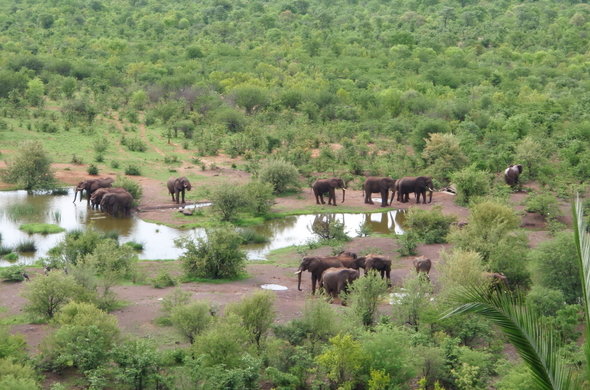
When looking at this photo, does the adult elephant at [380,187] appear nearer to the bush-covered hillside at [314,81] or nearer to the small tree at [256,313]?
the bush-covered hillside at [314,81]

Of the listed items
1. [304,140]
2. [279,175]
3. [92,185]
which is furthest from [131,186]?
[304,140]

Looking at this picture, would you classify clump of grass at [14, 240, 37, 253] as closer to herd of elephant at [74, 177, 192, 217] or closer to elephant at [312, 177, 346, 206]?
herd of elephant at [74, 177, 192, 217]

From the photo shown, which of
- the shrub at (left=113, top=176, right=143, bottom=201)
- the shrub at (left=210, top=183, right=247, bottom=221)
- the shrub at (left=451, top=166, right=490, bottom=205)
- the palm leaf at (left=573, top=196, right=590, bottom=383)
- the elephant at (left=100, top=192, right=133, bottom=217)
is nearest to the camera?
the palm leaf at (left=573, top=196, right=590, bottom=383)

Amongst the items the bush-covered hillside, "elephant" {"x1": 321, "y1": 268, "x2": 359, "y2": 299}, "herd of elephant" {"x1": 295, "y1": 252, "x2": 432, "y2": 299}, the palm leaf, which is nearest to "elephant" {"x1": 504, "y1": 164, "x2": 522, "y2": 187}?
the bush-covered hillside

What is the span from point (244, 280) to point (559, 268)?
27.5 ft

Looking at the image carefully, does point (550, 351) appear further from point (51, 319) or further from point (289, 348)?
point (51, 319)

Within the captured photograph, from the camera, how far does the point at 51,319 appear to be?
1880 cm

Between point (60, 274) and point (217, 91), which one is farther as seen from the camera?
point (217, 91)

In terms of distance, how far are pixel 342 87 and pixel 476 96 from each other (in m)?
9.05

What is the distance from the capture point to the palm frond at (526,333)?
26.9ft

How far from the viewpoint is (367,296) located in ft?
65.0

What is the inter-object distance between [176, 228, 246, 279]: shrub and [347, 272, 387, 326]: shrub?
5.29m

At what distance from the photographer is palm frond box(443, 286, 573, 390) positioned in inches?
323

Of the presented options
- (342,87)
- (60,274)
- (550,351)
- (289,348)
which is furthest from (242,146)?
(550,351)
